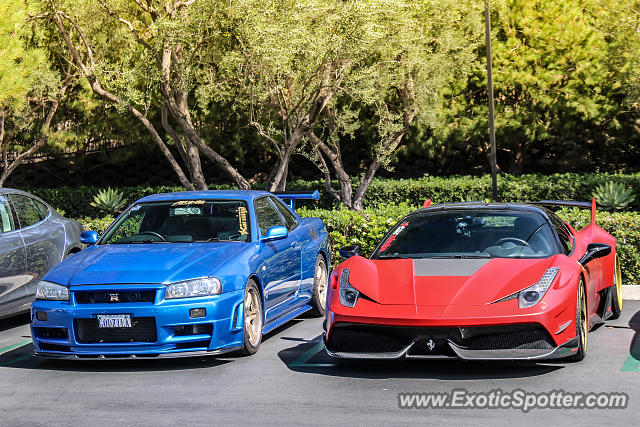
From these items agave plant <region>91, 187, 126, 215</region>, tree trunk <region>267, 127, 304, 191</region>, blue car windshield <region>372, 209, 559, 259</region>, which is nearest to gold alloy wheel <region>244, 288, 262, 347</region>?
blue car windshield <region>372, 209, 559, 259</region>

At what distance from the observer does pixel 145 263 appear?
7828 mm

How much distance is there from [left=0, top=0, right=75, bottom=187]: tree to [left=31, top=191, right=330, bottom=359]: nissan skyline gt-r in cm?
775

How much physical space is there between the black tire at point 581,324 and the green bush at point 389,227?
4747mm

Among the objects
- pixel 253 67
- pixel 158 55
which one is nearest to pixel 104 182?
pixel 158 55

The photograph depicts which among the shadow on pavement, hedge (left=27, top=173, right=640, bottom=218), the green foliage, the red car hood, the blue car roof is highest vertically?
the blue car roof

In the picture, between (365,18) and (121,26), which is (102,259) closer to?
(365,18)

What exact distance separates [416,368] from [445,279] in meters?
0.76

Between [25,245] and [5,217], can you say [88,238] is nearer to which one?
[25,245]

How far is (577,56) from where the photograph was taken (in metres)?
27.2

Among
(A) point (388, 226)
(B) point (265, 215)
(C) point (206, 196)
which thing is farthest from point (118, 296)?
(A) point (388, 226)

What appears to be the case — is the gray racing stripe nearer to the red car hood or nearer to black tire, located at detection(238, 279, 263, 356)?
the red car hood

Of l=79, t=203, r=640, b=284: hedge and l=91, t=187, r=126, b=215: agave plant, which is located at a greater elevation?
l=79, t=203, r=640, b=284: hedge

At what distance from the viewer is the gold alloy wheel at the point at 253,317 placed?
811 cm

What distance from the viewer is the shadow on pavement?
7012 mm
